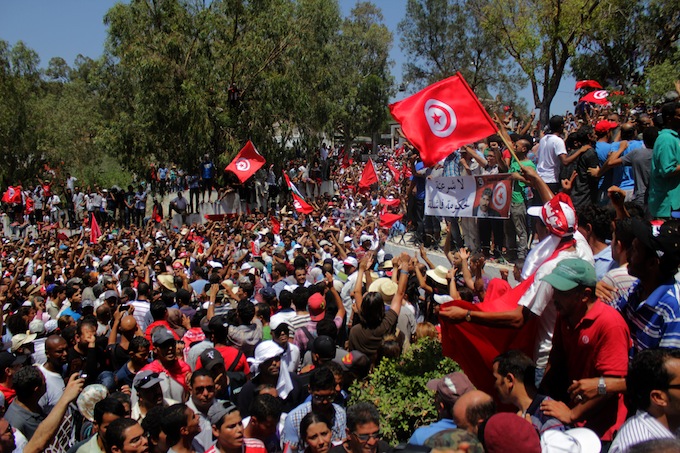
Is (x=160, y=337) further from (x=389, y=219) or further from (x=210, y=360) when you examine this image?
(x=389, y=219)

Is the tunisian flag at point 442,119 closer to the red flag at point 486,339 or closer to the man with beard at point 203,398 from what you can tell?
the red flag at point 486,339

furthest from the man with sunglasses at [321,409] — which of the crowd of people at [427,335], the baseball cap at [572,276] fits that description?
the baseball cap at [572,276]

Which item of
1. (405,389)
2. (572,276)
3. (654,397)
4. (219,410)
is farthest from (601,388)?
(219,410)

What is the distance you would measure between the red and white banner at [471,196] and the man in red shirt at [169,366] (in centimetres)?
479

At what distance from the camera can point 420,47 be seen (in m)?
50.3

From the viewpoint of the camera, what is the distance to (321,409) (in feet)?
14.0

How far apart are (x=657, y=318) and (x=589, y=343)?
0.34 m

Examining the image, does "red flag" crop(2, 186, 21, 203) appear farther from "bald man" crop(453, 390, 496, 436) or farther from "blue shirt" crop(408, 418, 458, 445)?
"bald man" crop(453, 390, 496, 436)

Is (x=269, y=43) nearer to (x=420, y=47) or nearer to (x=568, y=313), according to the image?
(x=568, y=313)

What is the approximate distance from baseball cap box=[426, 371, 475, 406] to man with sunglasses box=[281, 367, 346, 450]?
796mm

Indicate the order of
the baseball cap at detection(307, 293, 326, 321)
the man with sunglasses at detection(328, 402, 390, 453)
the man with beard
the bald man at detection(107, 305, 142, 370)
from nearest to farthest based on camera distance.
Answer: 1. the man with sunglasses at detection(328, 402, 390, 453)
2. the man with beard
3. the bald man at detection(107, 305, 142, 370)
4. the baseball cap at detection(307, 293, 326, 321)

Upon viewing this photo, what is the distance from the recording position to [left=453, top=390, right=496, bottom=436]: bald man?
3148 millimetres

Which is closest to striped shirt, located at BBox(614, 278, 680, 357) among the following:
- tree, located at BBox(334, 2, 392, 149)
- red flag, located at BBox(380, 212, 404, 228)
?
red flag, located at BBox(380, 212, 404, 228)

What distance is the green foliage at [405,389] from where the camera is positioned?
14.0 ft
